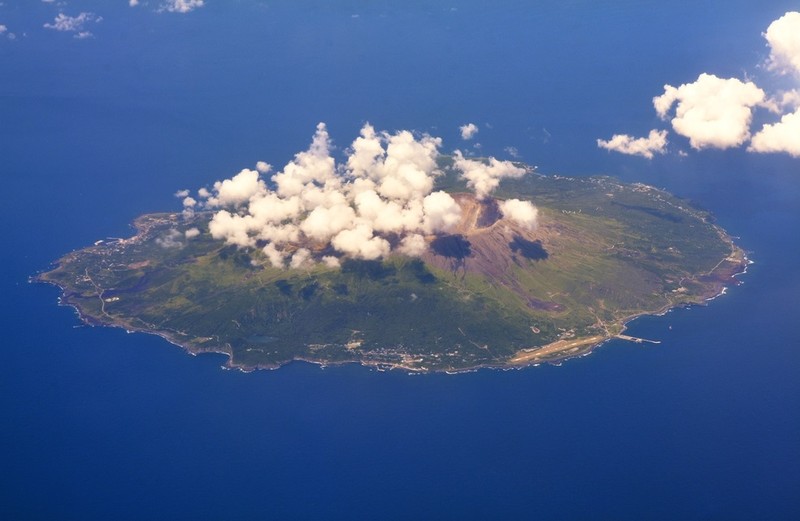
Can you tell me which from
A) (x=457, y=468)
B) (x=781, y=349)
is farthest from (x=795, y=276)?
(x=457, y=468)

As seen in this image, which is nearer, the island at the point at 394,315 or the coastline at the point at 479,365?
the coastline at the point at 479,365

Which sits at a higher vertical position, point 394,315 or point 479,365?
point 394,315

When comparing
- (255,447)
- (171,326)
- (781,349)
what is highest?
(171,326)

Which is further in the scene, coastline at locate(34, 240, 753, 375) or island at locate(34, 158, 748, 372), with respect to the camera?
island at locate(34, 158, 748, 372)

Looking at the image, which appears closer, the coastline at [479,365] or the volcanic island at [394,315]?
the coastline at [479,365]

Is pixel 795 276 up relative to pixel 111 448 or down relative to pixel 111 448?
up

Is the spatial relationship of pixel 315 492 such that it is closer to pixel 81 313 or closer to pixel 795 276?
pixel 81 313

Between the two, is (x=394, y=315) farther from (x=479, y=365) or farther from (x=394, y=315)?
(x=479, y=365)

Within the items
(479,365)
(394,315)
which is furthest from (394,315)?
(479,365)

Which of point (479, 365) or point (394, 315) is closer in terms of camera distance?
point (479, 365)

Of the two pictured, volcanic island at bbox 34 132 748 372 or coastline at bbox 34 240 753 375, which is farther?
volcanic island at bbox 34 132 748 372

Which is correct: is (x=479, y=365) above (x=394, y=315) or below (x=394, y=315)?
below
